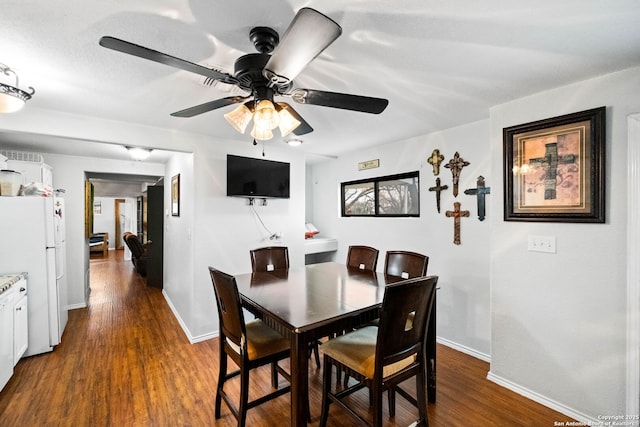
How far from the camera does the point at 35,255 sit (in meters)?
2.80

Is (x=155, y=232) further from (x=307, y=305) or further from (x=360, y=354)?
(x=360, y=354)

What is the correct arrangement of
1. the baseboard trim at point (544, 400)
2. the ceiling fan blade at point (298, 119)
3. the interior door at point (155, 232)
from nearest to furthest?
the ceiling fan blade at point (298, 119) < the baseboard trim at point (544, 400) < the interior door at point (155, 232)

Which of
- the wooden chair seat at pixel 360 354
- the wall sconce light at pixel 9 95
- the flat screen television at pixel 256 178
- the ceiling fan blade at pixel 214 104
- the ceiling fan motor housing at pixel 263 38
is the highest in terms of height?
the ceiling fan motor housing at pixel 263 38

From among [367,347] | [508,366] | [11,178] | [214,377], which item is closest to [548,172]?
[508,366]

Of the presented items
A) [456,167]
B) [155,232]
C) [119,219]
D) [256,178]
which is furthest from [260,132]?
[119,219]

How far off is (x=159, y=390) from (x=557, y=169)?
341cm

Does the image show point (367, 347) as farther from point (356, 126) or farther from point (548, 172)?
point (356, 126)

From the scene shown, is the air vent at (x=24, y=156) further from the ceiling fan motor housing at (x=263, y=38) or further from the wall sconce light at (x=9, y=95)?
the ceiling fan motor housing at (x=263, y=38)

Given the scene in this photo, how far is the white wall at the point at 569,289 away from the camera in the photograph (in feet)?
5.94

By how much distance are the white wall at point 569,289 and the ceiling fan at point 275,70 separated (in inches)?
61.3

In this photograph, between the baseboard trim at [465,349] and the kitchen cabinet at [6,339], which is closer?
the kitchen cabinet at [6,339]

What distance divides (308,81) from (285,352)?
175cm

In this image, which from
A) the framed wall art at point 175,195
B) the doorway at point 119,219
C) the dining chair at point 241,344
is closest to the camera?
the dining chair at point 241,344

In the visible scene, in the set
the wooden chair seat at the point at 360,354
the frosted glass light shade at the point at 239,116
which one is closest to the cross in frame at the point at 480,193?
the wooden chair seat at the point at 360,354
